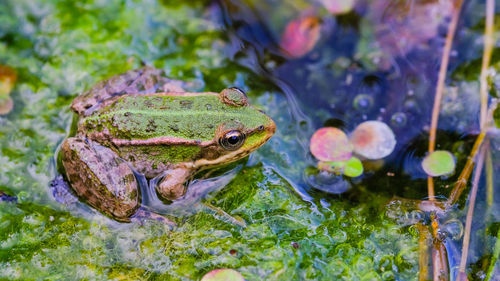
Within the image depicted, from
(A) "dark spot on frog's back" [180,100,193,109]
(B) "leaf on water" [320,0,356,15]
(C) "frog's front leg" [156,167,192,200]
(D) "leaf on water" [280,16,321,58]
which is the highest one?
(B) "leaf on water" [320,0,356,15]

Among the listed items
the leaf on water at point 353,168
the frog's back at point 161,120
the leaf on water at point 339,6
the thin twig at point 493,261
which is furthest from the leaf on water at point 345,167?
the leaf on water at point 339,6

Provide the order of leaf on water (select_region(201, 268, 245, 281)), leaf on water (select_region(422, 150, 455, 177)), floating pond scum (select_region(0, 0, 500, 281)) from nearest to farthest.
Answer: leaf on water (select_region(201, 268, 245, 281))
floating pond scum (select_region(0, 0, 500, 281))
leaf on water (select_region(422, 150, 455, 177))

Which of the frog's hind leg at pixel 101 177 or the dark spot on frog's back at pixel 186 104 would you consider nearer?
the frog's hind leg at pixel 101 177

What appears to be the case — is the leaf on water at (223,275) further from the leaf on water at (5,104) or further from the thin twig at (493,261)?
the leaf on water at (5,104)

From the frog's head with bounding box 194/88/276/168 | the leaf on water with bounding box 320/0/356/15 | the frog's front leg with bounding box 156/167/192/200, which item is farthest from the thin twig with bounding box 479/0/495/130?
the frog's front leg with bounding box 156/167/192/200

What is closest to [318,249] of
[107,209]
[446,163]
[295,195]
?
[295,195]

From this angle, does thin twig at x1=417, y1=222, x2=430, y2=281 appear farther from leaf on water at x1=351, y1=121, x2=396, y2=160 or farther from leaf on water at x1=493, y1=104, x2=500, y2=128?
leaf on water at x1=493, y1=104, x2=500, y2=128
